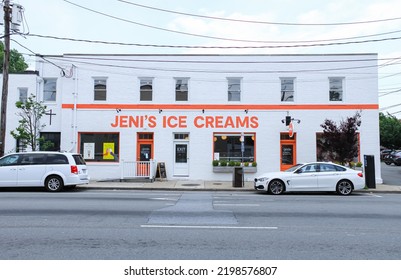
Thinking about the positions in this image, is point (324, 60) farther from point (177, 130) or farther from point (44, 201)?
point (44, 201)

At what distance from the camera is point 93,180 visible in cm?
1909

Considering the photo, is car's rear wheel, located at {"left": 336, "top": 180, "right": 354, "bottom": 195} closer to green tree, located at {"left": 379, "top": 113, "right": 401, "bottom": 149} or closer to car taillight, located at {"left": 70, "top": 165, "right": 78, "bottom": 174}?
car taillight, located at {"left": 70, "top": 165, "right": 78, "bottom": 174}

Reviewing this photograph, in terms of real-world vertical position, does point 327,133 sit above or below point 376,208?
above

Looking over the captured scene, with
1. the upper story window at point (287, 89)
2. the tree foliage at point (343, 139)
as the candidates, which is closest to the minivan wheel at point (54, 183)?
the upper story window at point (287, 89)

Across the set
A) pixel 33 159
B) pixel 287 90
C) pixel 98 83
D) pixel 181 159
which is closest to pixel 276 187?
pixel 181 159

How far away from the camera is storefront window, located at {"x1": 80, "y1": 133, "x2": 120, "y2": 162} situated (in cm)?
1961

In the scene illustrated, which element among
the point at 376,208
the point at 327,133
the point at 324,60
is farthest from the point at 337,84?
the point at 376,208

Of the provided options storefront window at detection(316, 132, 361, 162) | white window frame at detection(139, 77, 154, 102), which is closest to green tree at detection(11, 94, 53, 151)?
white window frame at detection(139, 77, 154, 102)

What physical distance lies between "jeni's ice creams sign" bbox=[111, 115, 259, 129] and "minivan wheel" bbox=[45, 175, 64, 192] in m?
6.07

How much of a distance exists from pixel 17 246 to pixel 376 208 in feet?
32.2

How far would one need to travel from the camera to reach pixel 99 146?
64.6 ft

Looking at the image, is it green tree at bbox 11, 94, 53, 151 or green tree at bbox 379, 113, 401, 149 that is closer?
green tree at bbox 11, 94, 53, 151

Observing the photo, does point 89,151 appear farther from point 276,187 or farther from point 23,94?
point 276,187

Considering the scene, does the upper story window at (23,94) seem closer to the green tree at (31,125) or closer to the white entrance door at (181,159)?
the green tree at (31,125)
